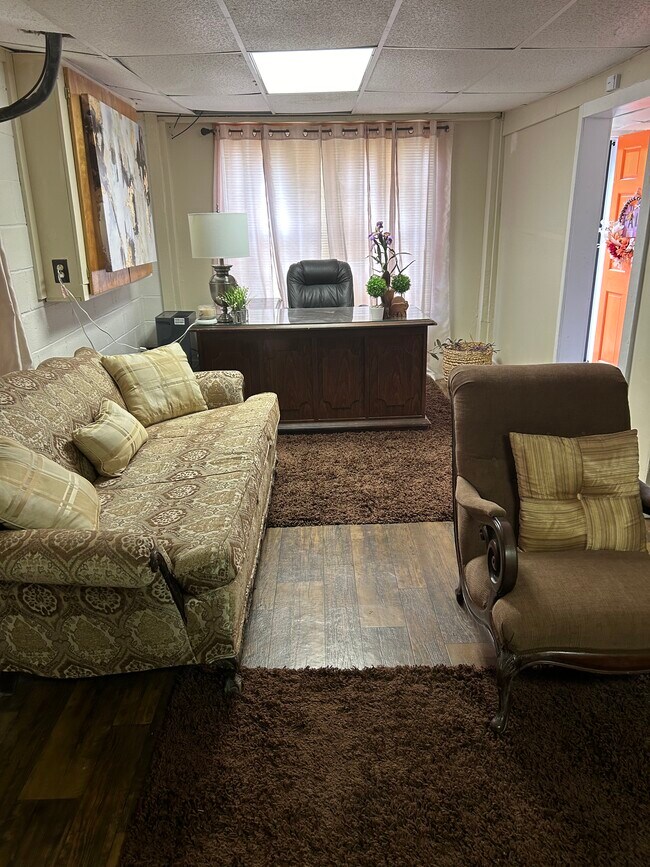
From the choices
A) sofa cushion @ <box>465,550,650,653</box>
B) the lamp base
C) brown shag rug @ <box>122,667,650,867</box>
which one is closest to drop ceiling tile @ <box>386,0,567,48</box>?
the lamp base

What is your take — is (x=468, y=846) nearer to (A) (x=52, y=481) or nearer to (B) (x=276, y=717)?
(B) (x=276, y=717)

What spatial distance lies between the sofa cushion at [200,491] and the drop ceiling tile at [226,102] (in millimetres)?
2421

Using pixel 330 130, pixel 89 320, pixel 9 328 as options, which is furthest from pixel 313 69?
pixel 9 328

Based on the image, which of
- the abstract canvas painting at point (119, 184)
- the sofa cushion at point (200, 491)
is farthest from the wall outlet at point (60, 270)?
the sofa cushion at point (200, 491)

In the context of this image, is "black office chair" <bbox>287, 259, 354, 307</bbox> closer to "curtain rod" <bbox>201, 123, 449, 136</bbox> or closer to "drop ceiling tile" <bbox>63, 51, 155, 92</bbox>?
"curtain rod" <bbox>201, 123, 449, 136</bbox>

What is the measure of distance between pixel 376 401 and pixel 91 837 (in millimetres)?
3172

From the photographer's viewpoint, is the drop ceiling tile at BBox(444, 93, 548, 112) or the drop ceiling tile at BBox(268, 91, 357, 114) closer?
the drop ceiling tile at BBox(268, 91, 357, 114)

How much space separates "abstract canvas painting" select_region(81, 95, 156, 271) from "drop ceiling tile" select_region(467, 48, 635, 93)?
2.31m

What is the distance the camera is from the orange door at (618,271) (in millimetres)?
4789

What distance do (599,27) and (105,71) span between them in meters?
2.59

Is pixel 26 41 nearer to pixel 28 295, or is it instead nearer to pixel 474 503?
pixel 28 295

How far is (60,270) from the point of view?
323 centimetres

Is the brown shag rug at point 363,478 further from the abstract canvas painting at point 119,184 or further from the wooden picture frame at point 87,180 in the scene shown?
the abstract canvas painting at point 119,184

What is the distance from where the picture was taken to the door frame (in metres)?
3.43
